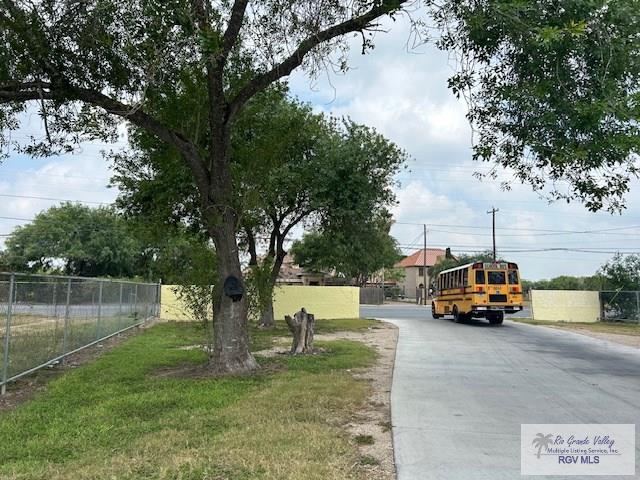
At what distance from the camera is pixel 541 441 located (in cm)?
623

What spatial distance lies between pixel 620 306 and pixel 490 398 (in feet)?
84.5

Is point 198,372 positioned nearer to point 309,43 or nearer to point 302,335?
point 302,335

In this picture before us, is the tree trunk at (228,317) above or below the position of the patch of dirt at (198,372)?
above

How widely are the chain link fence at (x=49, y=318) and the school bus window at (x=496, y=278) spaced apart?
14.4 m

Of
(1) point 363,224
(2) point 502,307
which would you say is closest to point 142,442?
(1) point 363,224

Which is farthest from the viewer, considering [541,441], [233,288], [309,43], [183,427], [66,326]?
[66,326]

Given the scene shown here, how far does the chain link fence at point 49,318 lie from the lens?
8945 millimetres

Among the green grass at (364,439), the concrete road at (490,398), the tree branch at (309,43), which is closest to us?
the concrete road at (490,398)

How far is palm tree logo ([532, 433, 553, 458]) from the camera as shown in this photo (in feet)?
19.9

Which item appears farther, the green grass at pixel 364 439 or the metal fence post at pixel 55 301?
the metal fence post at pixel 55 301

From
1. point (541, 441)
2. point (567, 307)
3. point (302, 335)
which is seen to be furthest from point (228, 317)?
point (567, 307)

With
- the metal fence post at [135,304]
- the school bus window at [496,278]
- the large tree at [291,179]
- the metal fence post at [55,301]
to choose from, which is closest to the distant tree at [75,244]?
the metal fence post at [135,304]

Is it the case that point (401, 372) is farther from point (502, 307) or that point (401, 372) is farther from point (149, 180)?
point (502, 307)

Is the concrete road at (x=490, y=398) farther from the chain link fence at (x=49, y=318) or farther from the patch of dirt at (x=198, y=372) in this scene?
the chain link fence at (x=49, y=318)
